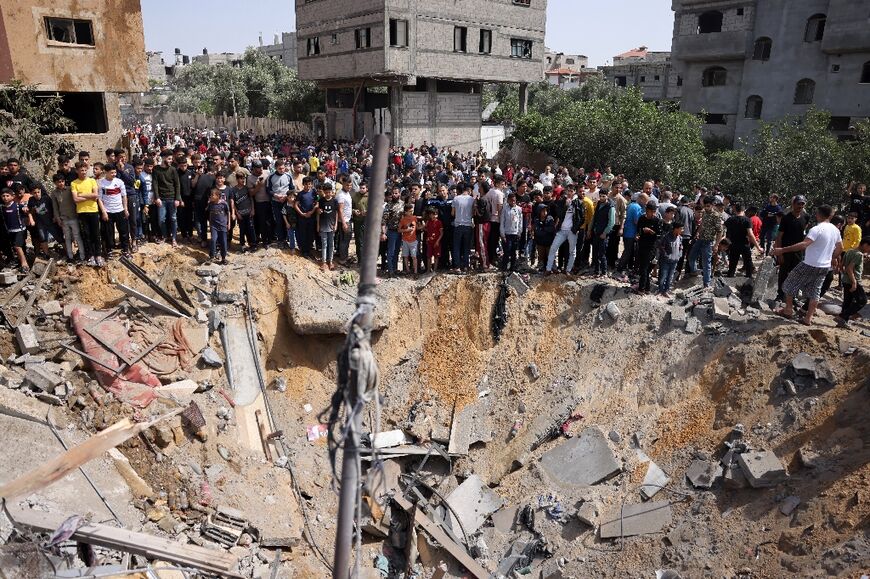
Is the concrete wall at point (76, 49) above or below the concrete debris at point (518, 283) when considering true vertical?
above

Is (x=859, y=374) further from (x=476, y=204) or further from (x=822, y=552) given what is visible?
(x=476, y=204)

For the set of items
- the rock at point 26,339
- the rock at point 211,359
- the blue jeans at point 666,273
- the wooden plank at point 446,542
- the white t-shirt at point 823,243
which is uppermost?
the white t-shirt at point 823,243

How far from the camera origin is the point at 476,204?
36.9ft

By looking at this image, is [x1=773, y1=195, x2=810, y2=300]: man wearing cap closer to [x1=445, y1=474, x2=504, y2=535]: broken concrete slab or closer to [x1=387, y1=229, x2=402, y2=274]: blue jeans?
[x1=445, y1=474, x2=504, y2=535]: broken concrete slab

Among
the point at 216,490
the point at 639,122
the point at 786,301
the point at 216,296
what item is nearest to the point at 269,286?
the point at 216,296

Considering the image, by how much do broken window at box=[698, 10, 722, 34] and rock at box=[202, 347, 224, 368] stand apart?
30499 millimetres

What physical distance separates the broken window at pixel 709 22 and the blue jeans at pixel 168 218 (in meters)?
29.4

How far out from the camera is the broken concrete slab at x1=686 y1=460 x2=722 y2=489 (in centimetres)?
776

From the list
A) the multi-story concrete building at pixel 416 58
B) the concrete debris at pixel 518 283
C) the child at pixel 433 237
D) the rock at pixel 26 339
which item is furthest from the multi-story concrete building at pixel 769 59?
the rock at pixel 26 339

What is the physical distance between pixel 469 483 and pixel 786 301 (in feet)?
18.7

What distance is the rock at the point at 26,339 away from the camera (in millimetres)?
8493

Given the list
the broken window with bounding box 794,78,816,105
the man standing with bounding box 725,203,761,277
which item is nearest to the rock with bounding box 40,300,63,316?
the man standing with bounding box 725,203,761,277

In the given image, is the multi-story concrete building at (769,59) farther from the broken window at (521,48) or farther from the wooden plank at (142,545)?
the wooden plank at (142,545)

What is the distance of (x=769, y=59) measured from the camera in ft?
93.3
